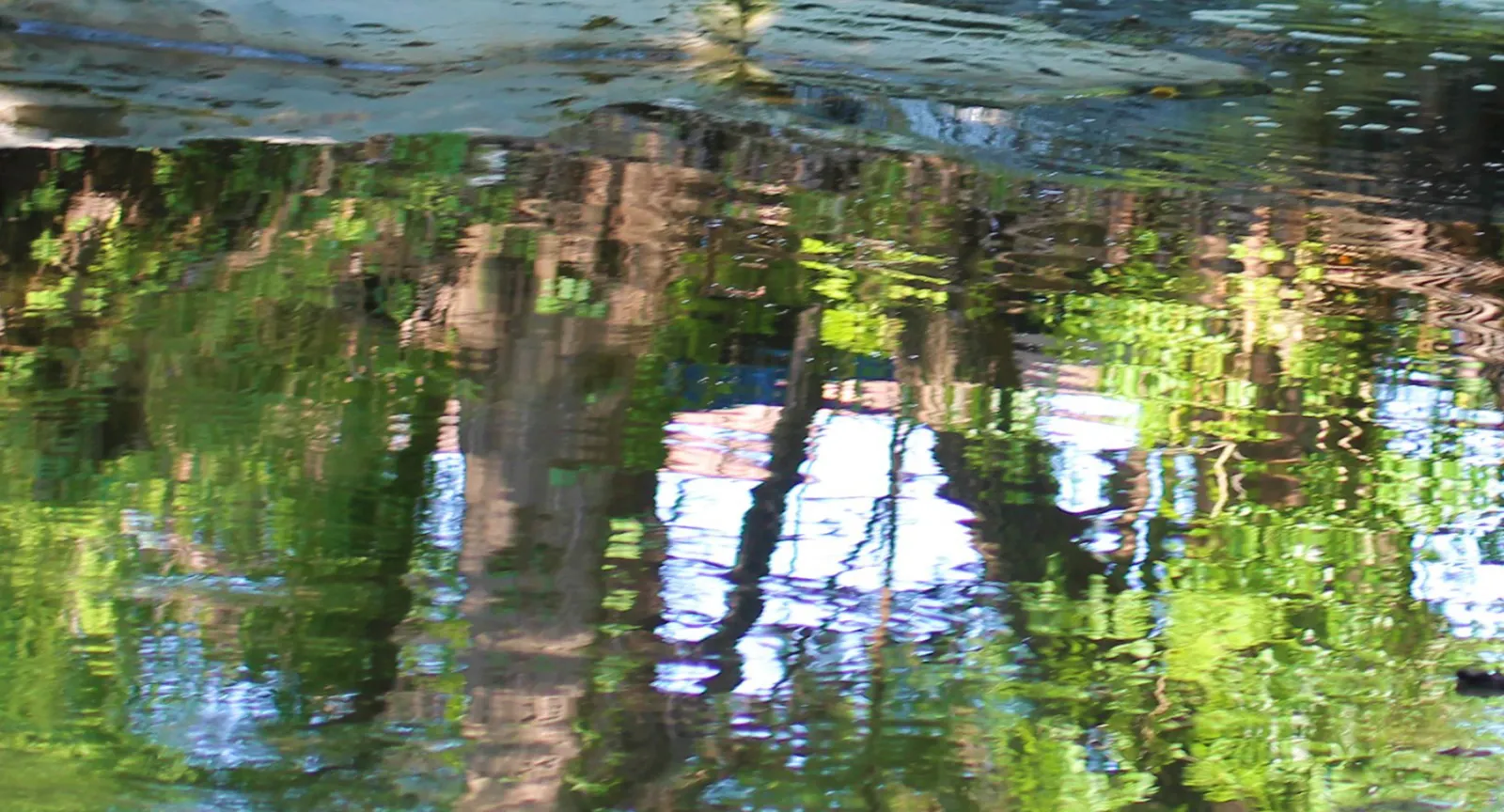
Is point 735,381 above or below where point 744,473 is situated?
above

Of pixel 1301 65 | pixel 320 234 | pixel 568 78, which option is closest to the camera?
pixel 320 234

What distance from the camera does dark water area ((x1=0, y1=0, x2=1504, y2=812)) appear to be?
4.96 ft

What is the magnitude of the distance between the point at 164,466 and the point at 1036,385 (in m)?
1.28

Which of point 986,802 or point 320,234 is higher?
point 320,234

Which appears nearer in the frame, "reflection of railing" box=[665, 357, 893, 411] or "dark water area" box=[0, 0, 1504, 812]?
"dark water area" box=[0, 0, 1504, 812]

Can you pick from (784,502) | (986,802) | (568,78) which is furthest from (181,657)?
(568,78)

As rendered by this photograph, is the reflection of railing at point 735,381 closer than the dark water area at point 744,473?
No

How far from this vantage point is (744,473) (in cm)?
192

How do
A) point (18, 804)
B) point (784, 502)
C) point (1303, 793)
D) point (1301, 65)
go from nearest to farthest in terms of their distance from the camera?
point (18, 804) → point (1303, 793) → point (784, 502) → point (1301, 65)

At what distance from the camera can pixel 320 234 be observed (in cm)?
243

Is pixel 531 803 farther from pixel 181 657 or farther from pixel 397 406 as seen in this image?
Result: pixel 397 406

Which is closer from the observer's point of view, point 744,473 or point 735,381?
point 744,473

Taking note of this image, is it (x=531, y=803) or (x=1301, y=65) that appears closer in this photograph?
(x=531, y=803)

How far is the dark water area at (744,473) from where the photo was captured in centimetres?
151
